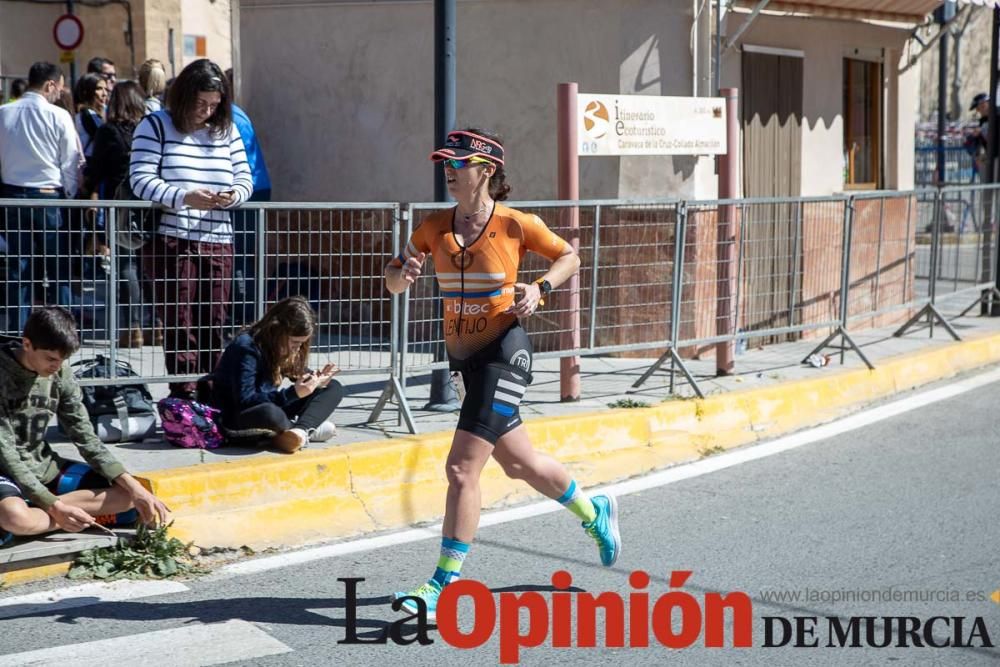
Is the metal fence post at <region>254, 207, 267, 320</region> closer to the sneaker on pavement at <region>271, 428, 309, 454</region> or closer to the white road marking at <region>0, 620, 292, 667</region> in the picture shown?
the sneaker on pavement at <region>271, 428, 309, 454</region>

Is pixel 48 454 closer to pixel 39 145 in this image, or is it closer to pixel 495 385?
pixel 495 385

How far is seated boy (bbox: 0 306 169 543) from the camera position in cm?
537

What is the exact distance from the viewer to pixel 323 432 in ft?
23.1

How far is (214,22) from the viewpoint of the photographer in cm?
2538

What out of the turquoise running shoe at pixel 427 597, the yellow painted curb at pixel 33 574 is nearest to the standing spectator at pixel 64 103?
the yellow painted curb at pixel 33 574

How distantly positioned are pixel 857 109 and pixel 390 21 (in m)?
4.82

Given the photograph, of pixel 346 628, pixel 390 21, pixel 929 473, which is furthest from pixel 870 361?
pixel 346 628

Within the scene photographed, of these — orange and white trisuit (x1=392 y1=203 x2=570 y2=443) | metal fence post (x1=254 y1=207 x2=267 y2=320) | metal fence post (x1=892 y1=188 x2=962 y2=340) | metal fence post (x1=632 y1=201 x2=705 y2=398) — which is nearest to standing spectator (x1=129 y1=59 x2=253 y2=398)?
metal fence post (x1=254 y1=207 x2=267 y2=320)

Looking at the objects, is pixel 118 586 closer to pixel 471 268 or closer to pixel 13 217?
pixel 471 268

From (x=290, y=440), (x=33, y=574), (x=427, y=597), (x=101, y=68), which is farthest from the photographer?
(x=101, y=68)

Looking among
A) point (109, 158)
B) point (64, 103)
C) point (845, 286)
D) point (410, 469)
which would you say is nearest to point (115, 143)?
point (109, 158)

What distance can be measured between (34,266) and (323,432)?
67.4 inches

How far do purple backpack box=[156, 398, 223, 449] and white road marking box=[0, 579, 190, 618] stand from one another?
1.29 meters

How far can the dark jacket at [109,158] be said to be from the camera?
8.80 metres
